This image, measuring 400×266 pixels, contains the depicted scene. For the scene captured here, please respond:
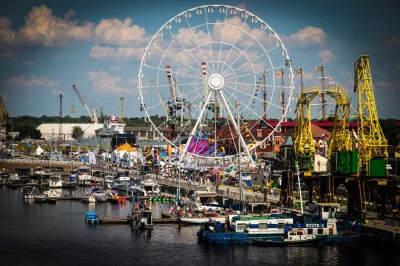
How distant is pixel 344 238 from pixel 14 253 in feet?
110

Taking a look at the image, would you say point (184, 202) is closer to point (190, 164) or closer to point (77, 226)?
point (77, 226)

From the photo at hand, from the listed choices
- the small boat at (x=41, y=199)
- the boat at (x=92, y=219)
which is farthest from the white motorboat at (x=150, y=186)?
the boat at (x=92, y=219)

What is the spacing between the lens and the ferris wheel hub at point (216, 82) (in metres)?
111

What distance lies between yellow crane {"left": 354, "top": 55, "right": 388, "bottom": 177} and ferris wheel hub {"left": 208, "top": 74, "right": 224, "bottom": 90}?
3121 cm

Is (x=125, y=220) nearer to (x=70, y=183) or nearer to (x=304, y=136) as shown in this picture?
→ (x=304, y=136)

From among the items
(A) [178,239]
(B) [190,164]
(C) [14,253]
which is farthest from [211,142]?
(C) [14,253]

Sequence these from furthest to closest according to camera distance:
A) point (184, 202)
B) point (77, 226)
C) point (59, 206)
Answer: point (59, 206) → point (184, 202) → point (77, 226)

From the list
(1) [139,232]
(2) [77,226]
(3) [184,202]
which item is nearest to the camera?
(1) [139,232]

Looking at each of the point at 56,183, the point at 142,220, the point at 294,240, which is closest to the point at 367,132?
the point at 294,240

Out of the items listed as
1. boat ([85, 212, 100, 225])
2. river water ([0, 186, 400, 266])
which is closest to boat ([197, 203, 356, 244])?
river water ([0, 186, 400, 266])

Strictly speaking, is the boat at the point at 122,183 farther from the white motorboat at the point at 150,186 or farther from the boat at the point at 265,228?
the boat at the point at 265,228

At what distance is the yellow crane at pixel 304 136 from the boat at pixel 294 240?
21220 millimetres

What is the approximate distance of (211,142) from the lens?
5502 inches

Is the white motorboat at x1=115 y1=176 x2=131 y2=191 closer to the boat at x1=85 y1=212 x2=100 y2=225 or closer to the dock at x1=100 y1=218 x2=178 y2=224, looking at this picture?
the boat at x1=85 y1=212 x2=100 y2=225
